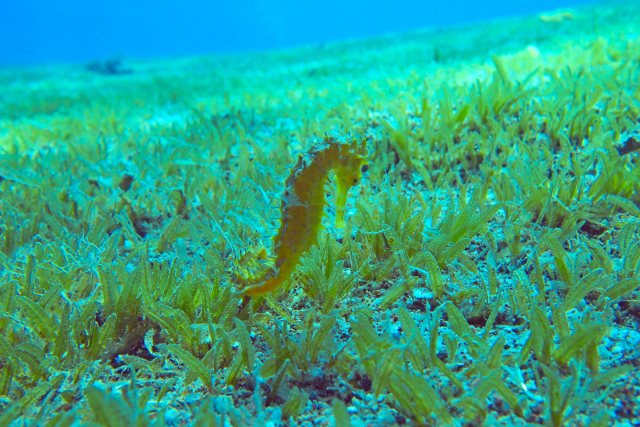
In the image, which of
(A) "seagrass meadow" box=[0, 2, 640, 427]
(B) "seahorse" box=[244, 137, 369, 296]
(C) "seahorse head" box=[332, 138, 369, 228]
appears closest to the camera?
(A) "seagrass meadow" box=[0, 2, 640, 427]

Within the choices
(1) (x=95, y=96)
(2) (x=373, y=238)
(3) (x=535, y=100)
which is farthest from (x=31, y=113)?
(3) (x=535, y=100)

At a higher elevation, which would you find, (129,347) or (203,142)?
(203,142)

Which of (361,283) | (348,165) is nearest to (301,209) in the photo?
(348,165)

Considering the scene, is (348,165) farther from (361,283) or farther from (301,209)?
(361,283)

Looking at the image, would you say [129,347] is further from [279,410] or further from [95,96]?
[95,96]

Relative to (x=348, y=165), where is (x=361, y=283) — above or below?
below
